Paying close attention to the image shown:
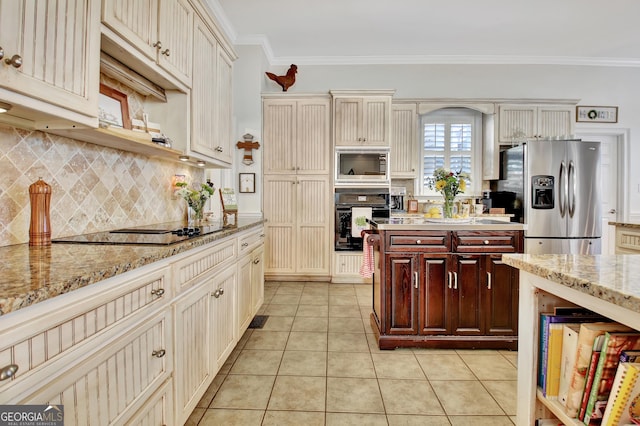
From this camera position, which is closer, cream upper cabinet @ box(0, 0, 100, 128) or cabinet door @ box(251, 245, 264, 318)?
cream upper cabinet @ box(0, 0, 100, 128)

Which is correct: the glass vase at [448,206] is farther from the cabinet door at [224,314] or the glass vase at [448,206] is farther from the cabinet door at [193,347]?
the cabinet door at [193,347]

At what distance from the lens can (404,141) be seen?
4488 mm

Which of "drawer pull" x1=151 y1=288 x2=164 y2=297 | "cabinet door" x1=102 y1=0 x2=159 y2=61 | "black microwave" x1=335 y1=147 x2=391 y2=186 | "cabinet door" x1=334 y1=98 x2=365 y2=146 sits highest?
"cabinet door" x1=334 y1=98 x2=365 y2=146

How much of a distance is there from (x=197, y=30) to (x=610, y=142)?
5.93 m

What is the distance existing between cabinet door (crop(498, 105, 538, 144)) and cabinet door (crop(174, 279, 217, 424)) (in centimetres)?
437

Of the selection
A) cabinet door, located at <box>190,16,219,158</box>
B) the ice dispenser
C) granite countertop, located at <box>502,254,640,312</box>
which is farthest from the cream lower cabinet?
granite countertop, located at <box>502,254,640,312</box>

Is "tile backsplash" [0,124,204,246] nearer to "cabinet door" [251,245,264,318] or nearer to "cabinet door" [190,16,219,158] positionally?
"cabinet door" [190,16,219,158]

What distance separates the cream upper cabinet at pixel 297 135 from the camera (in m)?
4.26

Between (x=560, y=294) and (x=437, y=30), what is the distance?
4.07 meters

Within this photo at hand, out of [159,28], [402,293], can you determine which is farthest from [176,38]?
[402,293]

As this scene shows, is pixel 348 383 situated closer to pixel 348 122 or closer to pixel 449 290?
pixel 449 290

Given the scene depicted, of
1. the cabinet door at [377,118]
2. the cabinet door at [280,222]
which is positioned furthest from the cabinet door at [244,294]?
the cabinet door at [377,118]

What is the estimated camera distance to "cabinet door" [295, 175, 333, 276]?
14.0ft

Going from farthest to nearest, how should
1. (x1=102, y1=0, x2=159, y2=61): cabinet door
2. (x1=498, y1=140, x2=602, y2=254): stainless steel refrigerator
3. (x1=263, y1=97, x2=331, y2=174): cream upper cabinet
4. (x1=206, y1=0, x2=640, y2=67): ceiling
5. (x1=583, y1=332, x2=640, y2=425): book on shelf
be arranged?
1. (x1=263, y1=97, x2=331, y2=174): cream upper cabinet
2. (x1=498, y1=140, x2=602, y2=254): stainless steel refrigerator
3. (x1=206, y1=0, x2=640, y2=67): ceiling
4. (x1=102, y1=0, x2=159, y2=61): cabinet door
5. (x1=583, y1=332, x2=640, y2=425): book on shelf
